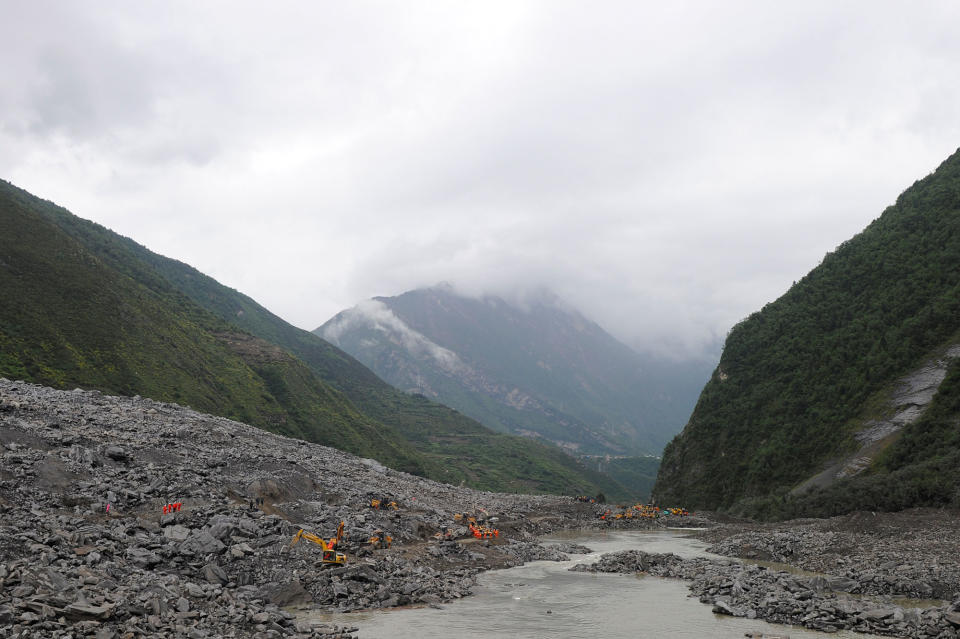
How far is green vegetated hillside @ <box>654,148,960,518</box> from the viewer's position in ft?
164

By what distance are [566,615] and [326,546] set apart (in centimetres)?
1123

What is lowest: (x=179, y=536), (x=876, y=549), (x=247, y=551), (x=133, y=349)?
(x=247, y=551)

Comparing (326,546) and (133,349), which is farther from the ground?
(133,349)

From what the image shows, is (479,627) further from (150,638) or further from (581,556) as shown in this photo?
(581,556)

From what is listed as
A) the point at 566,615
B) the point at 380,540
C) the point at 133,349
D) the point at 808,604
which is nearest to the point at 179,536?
the point at 380,540

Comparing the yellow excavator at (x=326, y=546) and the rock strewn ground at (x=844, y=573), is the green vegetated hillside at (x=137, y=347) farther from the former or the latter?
the rock strewn ground at (x=844, y=573)

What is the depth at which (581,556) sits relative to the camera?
43312mm

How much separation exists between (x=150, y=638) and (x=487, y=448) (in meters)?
180

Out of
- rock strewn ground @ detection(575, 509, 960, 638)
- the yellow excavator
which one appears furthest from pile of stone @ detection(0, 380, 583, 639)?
rock strewn ground @ detection(575, 509, 960, 638)

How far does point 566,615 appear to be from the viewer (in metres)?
23.7

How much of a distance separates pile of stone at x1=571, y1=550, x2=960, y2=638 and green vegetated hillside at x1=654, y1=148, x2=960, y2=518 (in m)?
22.6

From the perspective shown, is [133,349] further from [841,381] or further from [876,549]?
[841,381]

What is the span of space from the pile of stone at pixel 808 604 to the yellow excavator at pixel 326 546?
53.7 ft

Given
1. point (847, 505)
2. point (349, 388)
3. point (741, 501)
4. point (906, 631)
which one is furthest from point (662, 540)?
point (349, 388)
